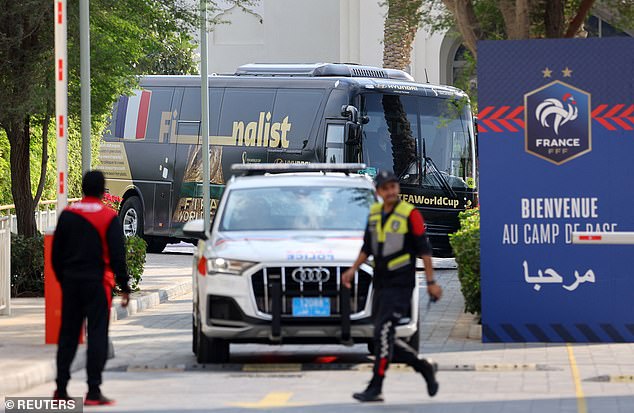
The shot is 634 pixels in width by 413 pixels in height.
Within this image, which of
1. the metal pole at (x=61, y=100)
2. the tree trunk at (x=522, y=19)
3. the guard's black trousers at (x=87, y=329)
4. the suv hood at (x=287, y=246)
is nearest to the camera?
the guard's black trousers at (x=87, y=329)

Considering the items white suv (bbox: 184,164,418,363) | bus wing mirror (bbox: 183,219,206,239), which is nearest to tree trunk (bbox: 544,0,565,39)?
white suv (bbox: 184,164,418,363)

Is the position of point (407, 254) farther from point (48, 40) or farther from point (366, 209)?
point (48, 40)

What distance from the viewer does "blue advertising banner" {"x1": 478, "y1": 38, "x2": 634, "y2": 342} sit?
1670 centimetres

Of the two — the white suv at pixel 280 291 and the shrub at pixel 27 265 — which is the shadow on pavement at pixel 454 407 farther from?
the shrub at pixel 27 265

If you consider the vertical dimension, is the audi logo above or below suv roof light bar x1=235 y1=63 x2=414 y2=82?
below

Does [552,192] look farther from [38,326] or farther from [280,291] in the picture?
[38,326]

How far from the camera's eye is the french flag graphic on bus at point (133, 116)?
36344 mm

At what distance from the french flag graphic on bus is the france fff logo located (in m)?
20.4

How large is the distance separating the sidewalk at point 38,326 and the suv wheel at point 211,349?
1.14 m

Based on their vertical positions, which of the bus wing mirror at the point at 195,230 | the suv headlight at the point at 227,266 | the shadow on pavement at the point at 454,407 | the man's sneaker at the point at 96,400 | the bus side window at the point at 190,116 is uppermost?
the bus side window at the point at 190,116

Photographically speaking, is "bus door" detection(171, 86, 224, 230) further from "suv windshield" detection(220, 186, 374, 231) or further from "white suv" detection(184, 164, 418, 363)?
"white suv" detection(184, 164, 418, 363)

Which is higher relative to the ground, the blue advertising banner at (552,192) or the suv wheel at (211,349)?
the blue advertising banner at (552,192)

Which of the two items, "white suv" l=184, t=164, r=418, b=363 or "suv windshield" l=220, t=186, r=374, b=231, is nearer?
"white suv" l=184, t=164, r=418, b=363

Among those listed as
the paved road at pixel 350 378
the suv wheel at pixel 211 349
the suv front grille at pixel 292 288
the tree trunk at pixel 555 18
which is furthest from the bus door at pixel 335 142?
the suv front grille at pixel 292 288
